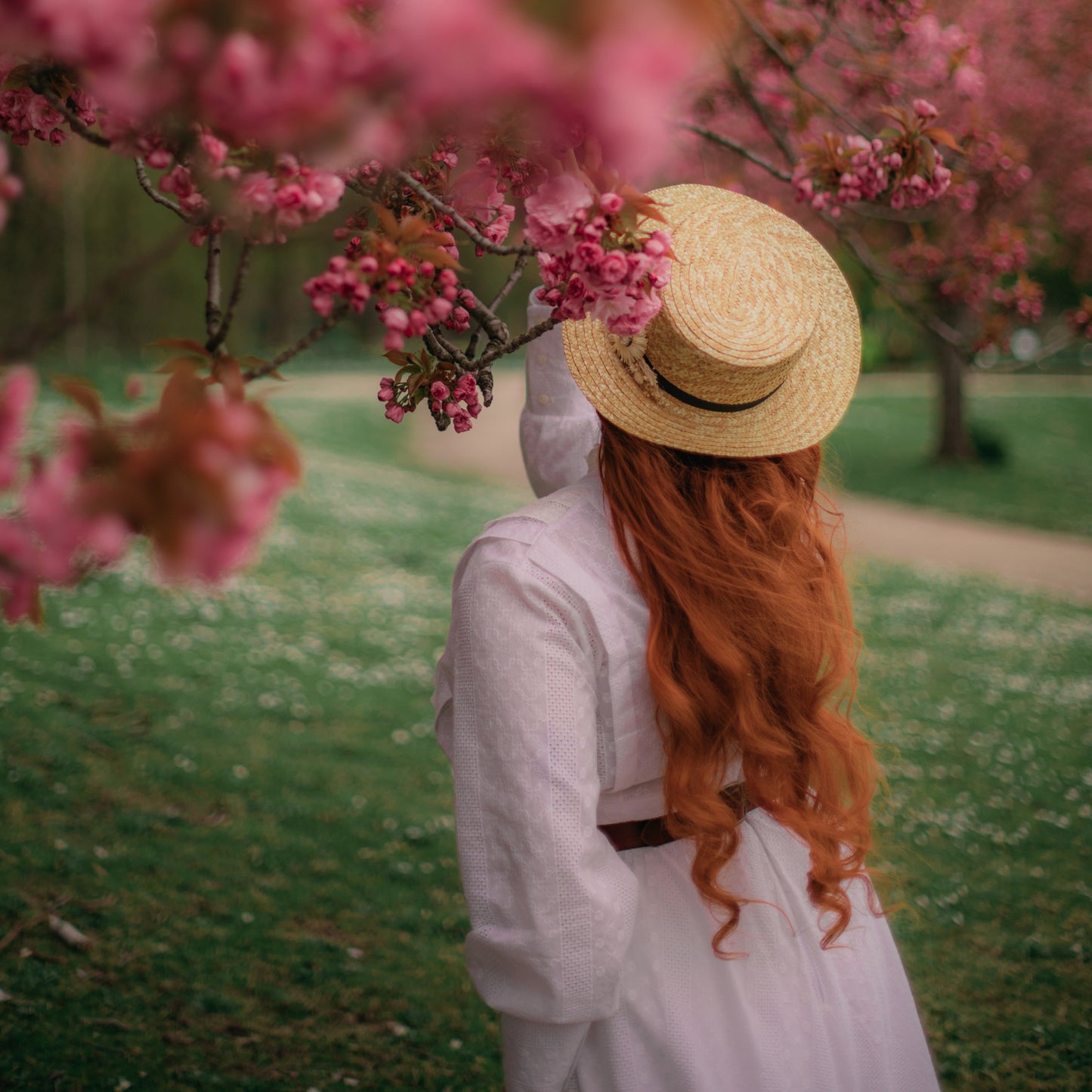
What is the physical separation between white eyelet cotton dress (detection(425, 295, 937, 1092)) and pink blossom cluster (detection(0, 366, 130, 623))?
76 centimetres

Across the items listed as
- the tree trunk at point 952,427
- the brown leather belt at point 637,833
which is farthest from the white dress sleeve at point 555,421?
the tree trunk at point 952,427

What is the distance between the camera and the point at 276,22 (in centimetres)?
77

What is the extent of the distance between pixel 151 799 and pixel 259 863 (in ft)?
2.30

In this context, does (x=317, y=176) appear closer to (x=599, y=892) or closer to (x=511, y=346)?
(x=511, y=346)

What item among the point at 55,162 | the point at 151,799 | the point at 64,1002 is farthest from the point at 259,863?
the point at 55,162

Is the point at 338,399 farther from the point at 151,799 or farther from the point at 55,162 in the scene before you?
the point at 151,799

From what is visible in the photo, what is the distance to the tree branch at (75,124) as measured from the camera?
1.14 metres

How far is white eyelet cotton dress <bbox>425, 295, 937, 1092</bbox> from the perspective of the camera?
1.50m

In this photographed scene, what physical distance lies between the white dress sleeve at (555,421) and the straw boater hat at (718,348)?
416 mm

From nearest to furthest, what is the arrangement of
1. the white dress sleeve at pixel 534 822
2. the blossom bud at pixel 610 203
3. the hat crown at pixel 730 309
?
the blossom bud at pixel 610 203
the white dress sleeve at pixel 534 822
the hat crown at pixel 730 309

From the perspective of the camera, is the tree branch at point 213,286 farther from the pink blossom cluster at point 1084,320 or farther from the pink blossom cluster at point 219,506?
the pink blossom cluster at point 1084,320

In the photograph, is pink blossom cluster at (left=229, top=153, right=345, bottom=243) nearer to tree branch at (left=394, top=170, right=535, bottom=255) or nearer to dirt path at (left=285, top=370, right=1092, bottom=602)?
tree branch at (left=394, top=170, right=535, bottom=255)

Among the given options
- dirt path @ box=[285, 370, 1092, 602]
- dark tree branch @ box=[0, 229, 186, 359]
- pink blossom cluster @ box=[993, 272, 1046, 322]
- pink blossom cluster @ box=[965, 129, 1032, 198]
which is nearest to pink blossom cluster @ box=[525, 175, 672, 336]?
dark tree branch @ box=[0, 229, 186, 359]

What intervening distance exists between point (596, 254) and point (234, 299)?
442 millimetres
